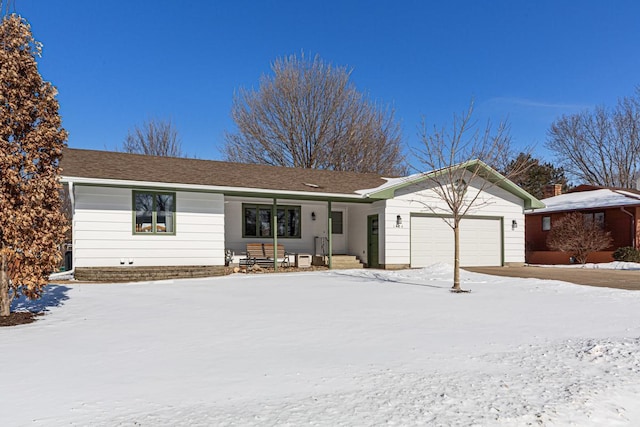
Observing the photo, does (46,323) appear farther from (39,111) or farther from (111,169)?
(111,169)

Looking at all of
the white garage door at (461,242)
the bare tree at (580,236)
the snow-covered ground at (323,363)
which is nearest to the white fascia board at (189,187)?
the white garage door at (461,242)

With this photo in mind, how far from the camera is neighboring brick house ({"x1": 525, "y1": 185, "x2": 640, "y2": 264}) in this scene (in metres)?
20.8

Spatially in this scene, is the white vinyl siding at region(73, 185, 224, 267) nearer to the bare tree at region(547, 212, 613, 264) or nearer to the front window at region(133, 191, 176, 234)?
the front window at region(133, 191, 176, 234)

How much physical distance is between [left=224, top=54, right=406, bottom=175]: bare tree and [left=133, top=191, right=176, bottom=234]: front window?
15573 mm

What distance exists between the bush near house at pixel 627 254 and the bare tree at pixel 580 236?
0.65m

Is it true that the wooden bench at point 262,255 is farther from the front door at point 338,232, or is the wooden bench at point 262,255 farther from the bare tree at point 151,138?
the bare tree at point 151,138

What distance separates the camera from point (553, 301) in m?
9.05

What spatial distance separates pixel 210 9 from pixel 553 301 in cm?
1693

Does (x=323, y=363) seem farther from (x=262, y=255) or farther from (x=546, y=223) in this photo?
(x=546, y=223)

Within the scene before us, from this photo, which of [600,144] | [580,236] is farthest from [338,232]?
[600,144]

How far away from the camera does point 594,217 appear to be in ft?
74.0

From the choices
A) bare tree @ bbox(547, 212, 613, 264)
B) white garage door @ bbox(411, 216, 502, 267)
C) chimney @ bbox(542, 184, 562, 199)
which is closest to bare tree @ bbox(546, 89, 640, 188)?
chimney @ bbox(542, 184, 562, 199)

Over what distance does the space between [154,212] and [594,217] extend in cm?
2111

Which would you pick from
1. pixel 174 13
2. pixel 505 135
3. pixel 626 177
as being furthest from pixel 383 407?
pixel 626 177
